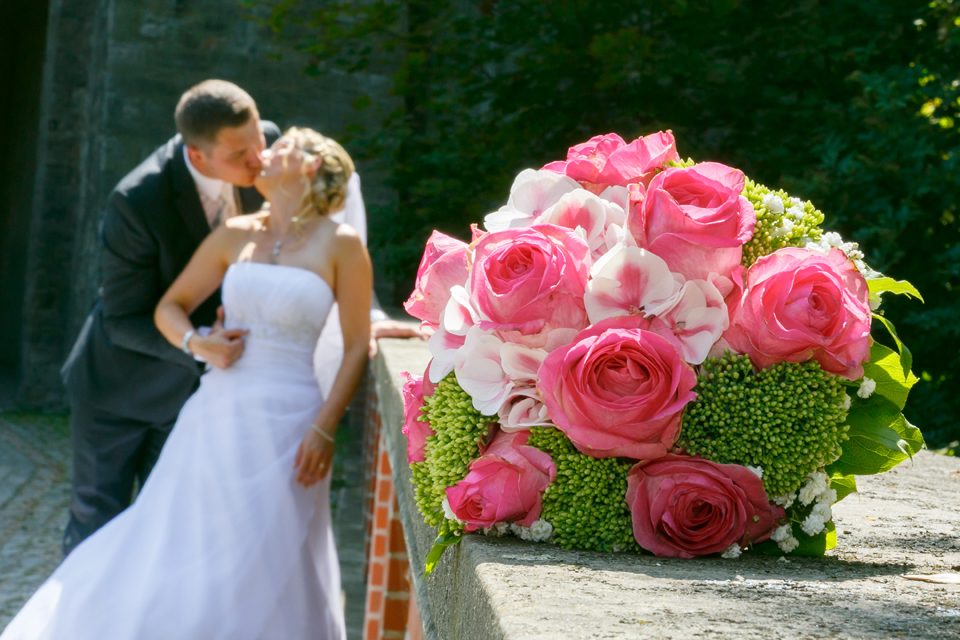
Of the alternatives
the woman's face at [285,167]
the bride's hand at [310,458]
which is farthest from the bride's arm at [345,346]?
the woman's face at [285,167]

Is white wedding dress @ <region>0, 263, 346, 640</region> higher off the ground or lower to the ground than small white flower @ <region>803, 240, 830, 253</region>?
lower

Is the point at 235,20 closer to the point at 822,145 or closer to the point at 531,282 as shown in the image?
the point at 822,145

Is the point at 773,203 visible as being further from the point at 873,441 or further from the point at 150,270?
the point at 150,270

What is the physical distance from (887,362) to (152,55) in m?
10.7

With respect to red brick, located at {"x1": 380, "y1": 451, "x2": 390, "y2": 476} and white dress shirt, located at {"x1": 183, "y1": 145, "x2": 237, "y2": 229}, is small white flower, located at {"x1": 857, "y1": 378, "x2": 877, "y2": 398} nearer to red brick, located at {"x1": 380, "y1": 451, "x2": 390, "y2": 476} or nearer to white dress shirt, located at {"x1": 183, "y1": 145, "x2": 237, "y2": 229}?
red brick, located at {"x1": 380, "y1": 451, "x2": 390, "y2": 476}

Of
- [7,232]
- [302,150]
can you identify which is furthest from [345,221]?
[7,232]

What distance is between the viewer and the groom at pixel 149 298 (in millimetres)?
3982

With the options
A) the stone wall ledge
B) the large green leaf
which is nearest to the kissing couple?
the stone wall ledge

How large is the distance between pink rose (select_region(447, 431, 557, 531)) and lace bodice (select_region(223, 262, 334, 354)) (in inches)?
105

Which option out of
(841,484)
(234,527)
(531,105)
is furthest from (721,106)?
(841,484)

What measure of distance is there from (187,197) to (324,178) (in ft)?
2.61

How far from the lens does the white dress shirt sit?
4.29m

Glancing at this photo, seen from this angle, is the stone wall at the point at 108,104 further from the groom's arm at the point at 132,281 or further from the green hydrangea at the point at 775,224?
the green hydrangea at the point at 775,224

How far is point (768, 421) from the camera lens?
1.10 meters
